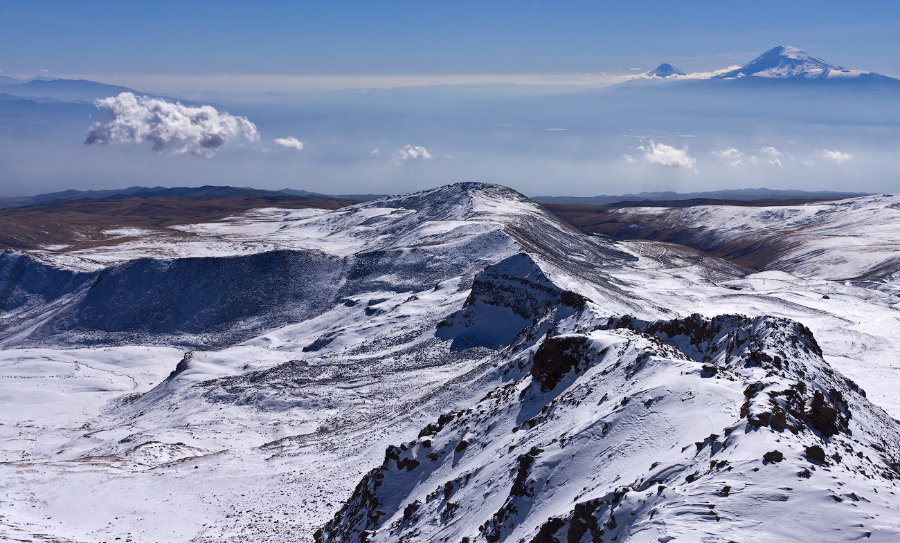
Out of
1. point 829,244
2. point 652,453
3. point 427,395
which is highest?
point 652,453

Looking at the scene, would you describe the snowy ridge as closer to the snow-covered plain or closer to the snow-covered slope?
the snow-covered plain

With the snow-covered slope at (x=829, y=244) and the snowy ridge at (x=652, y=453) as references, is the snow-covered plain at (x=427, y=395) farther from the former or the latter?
the snow-covered slope at (x=829, y=244)

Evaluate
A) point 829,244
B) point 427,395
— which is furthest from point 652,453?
point 829,244

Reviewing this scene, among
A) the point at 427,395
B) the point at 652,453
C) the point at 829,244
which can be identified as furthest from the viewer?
the point at 829,244

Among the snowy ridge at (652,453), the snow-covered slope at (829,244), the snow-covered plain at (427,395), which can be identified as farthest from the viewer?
the snow-covered slope at (829,244)

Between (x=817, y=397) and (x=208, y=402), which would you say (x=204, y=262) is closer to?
(x=208, y=402)

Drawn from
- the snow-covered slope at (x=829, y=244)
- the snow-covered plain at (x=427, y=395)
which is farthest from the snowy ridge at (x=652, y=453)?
the snow-covered slope at (x=829, y=244)

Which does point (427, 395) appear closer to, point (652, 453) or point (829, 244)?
point (652, 453)

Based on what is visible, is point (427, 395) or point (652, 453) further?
point (427, 395)
